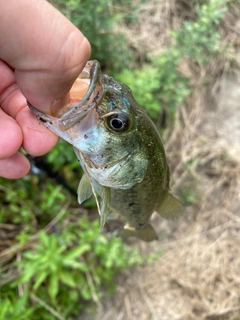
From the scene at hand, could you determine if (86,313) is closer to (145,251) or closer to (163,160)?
(145,251)

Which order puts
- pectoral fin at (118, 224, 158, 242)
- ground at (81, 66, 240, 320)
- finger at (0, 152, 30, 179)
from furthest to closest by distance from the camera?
ground at (81, 66, 240, 320)
pectoral fin at (118, 224, 158, 242)
finger at (0, 152, 30, 179)

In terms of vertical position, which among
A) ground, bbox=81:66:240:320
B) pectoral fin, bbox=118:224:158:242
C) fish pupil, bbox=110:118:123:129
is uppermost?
fish pupil, bbox=110:118:123:129


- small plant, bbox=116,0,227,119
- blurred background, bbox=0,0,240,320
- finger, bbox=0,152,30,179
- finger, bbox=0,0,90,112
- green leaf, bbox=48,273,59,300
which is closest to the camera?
finger, bbox=0,0,90,112

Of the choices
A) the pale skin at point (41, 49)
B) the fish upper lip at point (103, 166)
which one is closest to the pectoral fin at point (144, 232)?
the fish upper lip at point (103, 166)

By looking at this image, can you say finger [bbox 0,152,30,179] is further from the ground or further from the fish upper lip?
the ground

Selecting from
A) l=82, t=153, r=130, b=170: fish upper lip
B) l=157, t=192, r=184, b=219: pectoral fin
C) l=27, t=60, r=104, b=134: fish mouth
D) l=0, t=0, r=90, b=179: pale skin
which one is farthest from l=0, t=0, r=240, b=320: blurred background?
l=0, t=0, r=90, b=179: pale skin

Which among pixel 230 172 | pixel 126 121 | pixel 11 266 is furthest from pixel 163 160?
pixel 230 172

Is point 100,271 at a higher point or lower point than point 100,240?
lower

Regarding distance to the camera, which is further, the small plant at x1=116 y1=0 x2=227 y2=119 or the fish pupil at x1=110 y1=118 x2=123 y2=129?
the small plant at x1=116 y1=0 x2=227 y2=119
